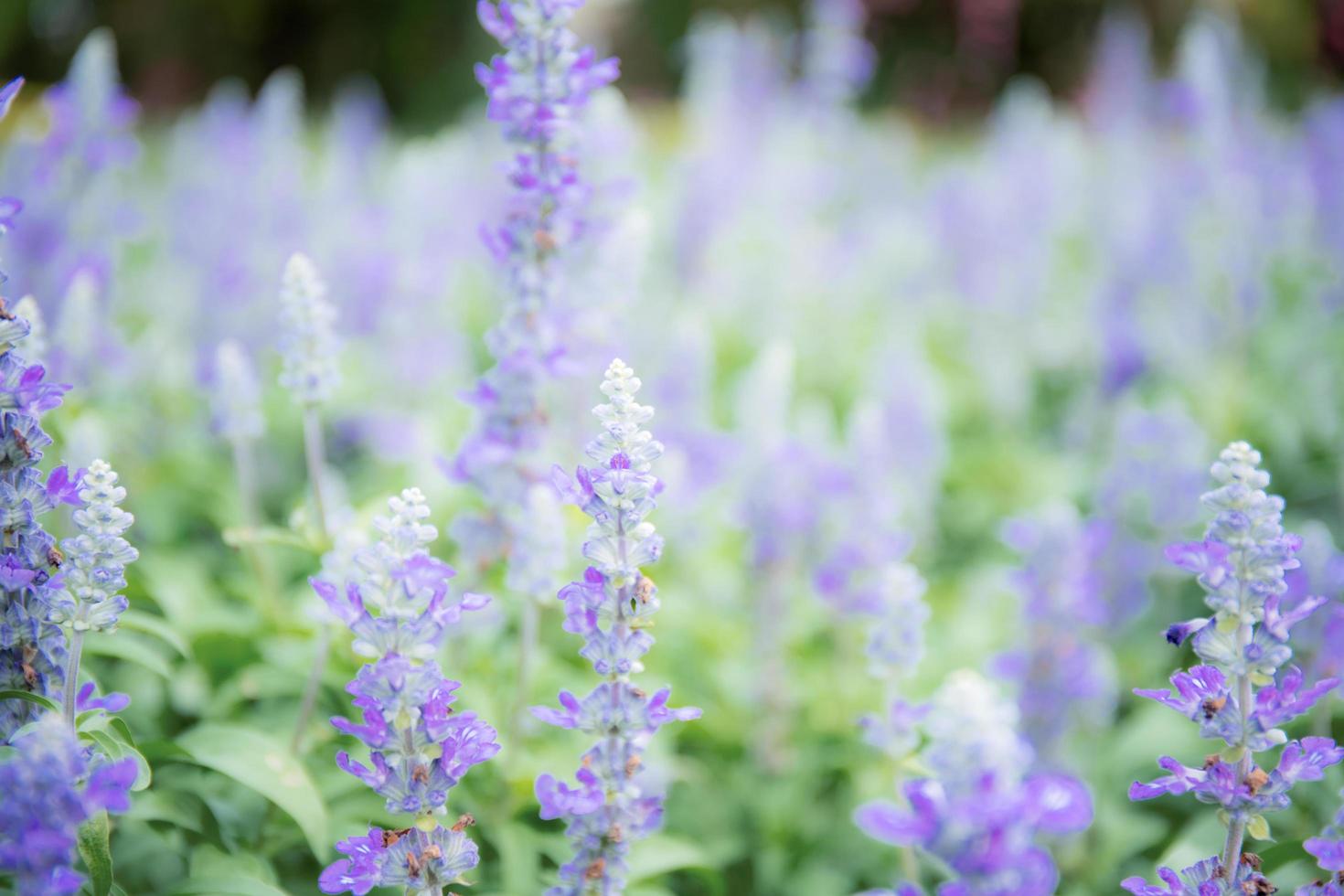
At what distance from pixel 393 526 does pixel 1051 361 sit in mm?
5632

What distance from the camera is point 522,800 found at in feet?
9.84

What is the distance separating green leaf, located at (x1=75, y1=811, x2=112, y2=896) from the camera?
2107mm

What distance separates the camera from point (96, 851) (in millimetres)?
2125

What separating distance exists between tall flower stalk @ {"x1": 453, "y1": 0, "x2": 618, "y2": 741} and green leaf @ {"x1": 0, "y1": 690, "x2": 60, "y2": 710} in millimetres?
1097

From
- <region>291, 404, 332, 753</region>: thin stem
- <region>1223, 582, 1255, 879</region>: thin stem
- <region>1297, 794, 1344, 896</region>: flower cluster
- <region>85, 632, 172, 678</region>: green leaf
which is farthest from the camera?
<region>291, 404, 332, 753</region>: thin stem

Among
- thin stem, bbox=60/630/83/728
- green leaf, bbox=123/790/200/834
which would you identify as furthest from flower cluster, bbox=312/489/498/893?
green leaf, bbox=123/790/200/834

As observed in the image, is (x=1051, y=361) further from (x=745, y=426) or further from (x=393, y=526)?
(x=393, y=526)

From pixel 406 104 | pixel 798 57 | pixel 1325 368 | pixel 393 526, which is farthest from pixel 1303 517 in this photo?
pixel 406 104

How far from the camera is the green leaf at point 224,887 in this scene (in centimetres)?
222

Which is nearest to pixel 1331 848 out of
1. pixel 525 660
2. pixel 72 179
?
pixel 525 660

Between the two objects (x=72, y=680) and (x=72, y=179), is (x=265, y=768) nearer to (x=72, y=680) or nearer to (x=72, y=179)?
(x=72, y=680)

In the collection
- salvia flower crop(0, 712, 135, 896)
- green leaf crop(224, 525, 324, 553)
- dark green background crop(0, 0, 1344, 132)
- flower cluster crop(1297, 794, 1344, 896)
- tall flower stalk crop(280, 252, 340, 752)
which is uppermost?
dark green background crop(0, 0, 1344, 132)

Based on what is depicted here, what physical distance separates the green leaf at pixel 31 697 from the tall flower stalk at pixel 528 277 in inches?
43.2

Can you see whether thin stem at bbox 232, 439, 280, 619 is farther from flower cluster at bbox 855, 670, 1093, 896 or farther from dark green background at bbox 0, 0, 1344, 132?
dark green background at bbox 0, 0, 1344, 132
